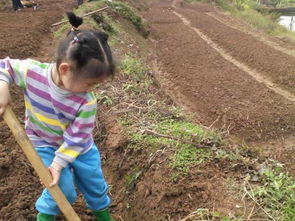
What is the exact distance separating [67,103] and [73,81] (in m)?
0.20

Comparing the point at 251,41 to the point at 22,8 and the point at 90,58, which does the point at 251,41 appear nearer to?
the point at 22,8

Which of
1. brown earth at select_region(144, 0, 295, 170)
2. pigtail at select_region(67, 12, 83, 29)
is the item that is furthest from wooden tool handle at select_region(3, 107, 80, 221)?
brown earth at select_region(144, 0, 295, 170)

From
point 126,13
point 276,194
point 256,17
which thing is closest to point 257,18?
point 256,17

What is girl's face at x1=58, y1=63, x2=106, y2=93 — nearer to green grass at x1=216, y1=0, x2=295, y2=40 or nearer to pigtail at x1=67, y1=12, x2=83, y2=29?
pigtail at x1=67, y1=12, x2=83, y2=29

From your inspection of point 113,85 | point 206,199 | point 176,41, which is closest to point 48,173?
point 206,199

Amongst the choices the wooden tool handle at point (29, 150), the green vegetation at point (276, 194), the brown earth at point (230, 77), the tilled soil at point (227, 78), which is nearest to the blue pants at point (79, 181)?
the wooden tool handle at point (29, 150)

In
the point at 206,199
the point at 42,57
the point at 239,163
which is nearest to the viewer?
the point at 206,199

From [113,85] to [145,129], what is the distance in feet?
5.15

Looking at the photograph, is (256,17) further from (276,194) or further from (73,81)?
(73,81)

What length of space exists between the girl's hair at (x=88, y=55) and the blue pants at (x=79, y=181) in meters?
0.71

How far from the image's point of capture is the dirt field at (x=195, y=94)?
3.07m

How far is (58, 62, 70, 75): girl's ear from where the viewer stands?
2.11m

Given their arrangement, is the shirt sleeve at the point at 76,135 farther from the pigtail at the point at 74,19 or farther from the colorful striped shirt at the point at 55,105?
the pigtail at the point at 74,19

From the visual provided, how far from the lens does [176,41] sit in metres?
13.1
